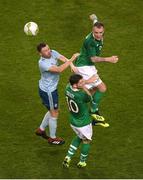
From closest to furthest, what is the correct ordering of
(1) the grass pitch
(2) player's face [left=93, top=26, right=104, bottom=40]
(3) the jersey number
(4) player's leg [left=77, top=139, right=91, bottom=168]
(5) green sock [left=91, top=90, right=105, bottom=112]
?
1. (3) the jersey number
2. (4) player's leg [left=77, top=139, right=91, bottom=168]
3. (1) the grass pitch
4. (2) player's face [left=93, top=26, right=104, bottom=40]
5. (5) green sock [left=91, top=90, right=105, bottom=112]

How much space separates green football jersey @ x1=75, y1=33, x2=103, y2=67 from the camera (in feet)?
46.4

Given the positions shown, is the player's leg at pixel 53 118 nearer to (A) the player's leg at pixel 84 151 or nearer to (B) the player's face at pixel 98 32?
(A) the player's leg at pixel 84 151

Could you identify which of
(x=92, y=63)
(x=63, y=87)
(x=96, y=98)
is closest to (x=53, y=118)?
(x=96, y=98)

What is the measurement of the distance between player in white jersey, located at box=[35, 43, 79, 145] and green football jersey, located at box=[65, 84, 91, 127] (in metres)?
0.86

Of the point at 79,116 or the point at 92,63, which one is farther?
the point at 92,63

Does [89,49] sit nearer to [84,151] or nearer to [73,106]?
[73,106]

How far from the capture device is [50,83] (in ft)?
44.7

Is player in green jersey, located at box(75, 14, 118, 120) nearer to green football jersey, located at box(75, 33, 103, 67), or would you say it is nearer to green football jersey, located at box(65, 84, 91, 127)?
green football jersey, located at box(75, 33, 103, 67)

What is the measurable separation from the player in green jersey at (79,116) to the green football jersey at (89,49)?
182 centimetres

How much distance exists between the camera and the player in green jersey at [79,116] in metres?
12.4

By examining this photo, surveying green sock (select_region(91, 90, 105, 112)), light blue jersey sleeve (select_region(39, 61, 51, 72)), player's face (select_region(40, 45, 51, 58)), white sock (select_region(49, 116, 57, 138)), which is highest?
player's face (select_region(40, 45, 51, 58))

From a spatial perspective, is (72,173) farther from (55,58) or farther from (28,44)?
(28,44)

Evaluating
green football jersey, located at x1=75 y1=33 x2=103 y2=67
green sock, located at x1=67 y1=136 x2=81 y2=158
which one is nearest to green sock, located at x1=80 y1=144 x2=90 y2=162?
green sock, located at x1=67 y1=136 x2=81 y2=158

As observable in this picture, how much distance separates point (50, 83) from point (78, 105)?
1.37m
